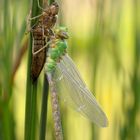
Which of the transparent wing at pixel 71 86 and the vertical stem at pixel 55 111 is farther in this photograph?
the transparent wing at pixel 71 86

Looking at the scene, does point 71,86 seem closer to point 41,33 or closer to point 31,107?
point 41,33

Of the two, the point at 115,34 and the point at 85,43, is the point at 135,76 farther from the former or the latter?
the point at 85,43

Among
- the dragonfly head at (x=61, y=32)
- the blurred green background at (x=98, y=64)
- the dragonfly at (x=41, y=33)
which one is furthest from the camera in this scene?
the blurred green background at (x=98, y=64)

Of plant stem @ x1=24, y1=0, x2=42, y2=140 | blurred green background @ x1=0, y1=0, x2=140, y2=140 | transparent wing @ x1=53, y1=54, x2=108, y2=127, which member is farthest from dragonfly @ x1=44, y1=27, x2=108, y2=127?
plant stem @ x1=24, y1=0, x2=42, y2=140

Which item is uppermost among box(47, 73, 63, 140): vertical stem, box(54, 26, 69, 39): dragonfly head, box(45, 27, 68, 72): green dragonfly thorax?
box(54, 26, 69, 39): dragonfly head

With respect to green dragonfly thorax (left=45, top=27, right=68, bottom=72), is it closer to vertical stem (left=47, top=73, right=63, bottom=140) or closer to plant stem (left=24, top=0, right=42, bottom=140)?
vertical stem (left=47, top=73, right=63, bottom=140)

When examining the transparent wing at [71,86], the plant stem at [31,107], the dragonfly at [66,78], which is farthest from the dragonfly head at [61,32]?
the plant stem at [31,107]

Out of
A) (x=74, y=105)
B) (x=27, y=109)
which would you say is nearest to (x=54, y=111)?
(x=74, y=105)

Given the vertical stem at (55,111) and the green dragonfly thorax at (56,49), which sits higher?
the green dragonfly thorax at (56,49)

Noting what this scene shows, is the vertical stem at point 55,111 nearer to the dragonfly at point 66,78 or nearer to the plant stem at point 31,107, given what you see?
the dragonfly at point 66,78
